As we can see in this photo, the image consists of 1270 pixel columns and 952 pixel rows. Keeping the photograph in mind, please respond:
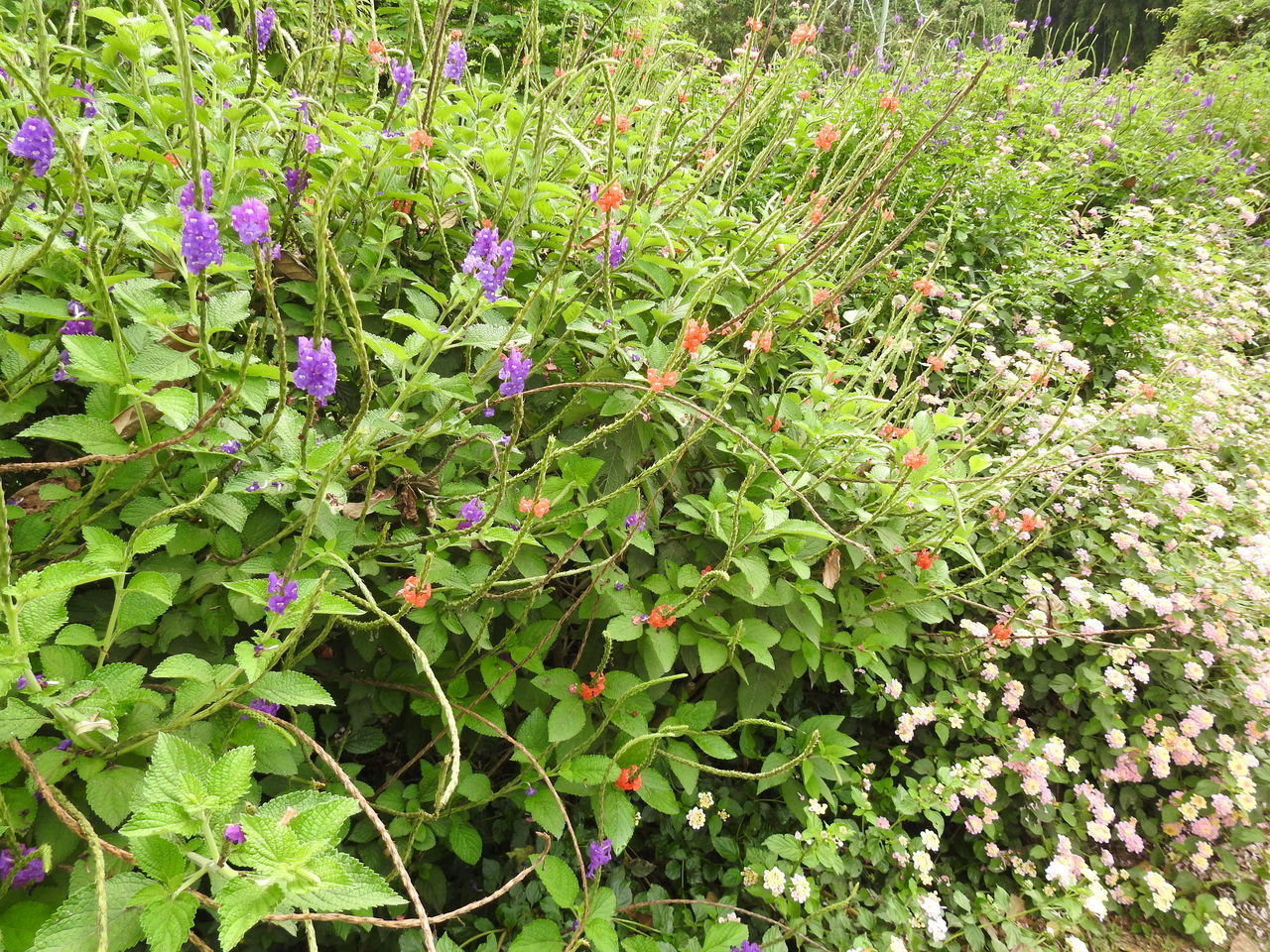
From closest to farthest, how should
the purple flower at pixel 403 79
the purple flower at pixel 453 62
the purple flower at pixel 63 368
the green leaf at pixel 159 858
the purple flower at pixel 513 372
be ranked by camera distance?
1. the green leaf at pixel 159 858
2. the purple flower at pixel 63 368
3. the purple flower at pixel 513 372
4. the purple flower at pixel 403 79
5. the purple flower at pixel 453 62

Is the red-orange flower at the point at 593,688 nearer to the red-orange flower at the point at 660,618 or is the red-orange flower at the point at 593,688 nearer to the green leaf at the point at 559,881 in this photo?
the red-orange flower at the point at 660,618

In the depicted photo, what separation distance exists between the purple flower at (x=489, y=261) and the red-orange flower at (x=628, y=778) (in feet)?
3.32

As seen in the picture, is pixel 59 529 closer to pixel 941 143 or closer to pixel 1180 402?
pixel 1180 402

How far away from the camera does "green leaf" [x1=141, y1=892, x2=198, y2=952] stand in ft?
2.33

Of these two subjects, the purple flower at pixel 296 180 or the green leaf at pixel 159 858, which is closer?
the green leaf at pixel 159 858

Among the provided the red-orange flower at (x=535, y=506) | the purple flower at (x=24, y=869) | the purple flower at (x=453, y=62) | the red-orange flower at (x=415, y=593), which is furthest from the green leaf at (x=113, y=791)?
the purple flower at (x=453, y=62)

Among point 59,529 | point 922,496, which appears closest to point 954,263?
point 922,496

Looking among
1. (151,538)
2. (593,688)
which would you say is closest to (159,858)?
(151,538)

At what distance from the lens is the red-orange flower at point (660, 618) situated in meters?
1.47

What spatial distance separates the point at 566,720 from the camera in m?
1.42

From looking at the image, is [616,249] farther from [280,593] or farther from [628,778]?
[628,778]

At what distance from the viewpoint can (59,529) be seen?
1031 mm

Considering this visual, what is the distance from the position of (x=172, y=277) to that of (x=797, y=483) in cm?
136

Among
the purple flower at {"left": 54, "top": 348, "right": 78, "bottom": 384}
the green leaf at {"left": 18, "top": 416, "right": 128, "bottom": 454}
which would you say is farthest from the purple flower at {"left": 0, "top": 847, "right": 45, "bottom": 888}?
the purple flower at {"left": 54, "top": 348, "right": 78, "bottom": 384}
